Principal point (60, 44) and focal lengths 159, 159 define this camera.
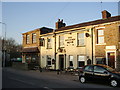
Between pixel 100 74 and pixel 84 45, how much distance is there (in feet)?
26.7

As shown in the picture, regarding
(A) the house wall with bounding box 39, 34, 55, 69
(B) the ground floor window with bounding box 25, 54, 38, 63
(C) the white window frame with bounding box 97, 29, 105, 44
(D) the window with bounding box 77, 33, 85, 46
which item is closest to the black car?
(C) the white window frame with bounding box 97, 29, 105, 44

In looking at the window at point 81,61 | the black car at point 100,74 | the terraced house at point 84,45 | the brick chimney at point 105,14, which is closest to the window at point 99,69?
the black car at point 100,74

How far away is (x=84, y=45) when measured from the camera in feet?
64.8

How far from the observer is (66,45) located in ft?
72.3

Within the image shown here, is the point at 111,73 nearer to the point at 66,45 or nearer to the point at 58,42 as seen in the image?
the point at 66,45

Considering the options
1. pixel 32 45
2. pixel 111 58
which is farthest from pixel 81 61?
pixel 32 45

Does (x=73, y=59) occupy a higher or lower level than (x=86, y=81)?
higher

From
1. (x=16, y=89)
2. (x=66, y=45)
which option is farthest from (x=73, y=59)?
(x=16, y=89)

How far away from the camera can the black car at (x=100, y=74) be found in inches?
447

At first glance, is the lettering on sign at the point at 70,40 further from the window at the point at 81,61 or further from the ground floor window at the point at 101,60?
the ground floor window at the point at 101,60

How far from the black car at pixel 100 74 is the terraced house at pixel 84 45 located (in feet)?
16.8

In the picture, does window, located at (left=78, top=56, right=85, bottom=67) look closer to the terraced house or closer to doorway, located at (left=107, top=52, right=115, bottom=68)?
the terraced house

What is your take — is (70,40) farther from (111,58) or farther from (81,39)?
(111,58)

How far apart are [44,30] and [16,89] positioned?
19.0m
